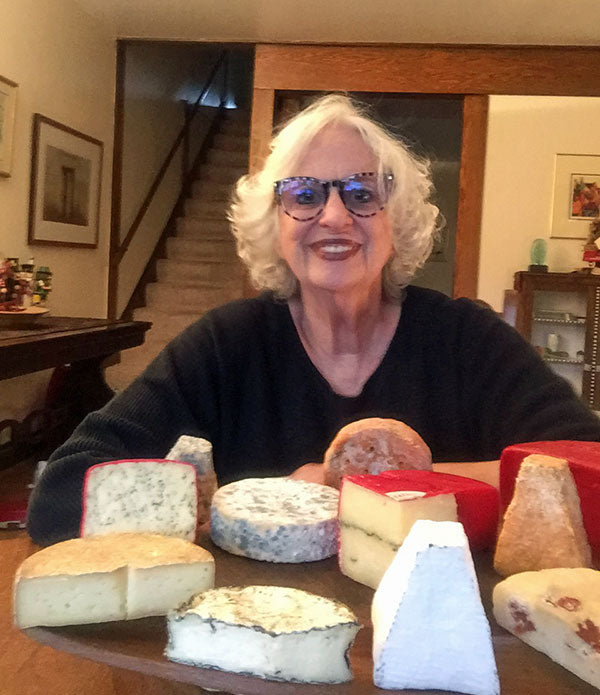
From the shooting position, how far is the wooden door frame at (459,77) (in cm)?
456

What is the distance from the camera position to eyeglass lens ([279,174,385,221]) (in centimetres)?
143

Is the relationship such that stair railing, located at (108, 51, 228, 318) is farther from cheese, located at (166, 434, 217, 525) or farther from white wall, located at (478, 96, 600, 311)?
cheese, located at (166, 434, 217, 525)

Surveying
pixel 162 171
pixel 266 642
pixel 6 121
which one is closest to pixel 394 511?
pixel 266 642

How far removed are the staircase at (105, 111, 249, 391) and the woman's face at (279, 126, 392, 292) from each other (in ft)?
11.9

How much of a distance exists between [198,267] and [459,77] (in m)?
2.62

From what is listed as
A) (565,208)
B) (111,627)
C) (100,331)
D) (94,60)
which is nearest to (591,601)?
(111,627)

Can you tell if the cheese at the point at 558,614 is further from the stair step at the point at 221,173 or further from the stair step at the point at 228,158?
the stair step at the point at 228,158

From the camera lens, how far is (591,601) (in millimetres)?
588

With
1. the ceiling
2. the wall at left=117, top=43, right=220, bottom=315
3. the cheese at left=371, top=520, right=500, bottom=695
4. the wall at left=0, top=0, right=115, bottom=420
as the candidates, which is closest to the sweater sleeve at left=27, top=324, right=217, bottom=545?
the cheese at left=371, top=520, right=500, bottom=695

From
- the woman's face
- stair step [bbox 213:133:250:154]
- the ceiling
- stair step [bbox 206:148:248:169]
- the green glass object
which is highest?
the ceiling

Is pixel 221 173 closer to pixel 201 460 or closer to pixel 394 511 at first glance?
pixel 201 460

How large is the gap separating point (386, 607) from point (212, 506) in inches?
12.1

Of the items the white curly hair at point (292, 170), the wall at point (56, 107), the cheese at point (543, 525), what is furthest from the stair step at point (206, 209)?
the cheese at point (543, 525)

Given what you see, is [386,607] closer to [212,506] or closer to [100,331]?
[212,506]
